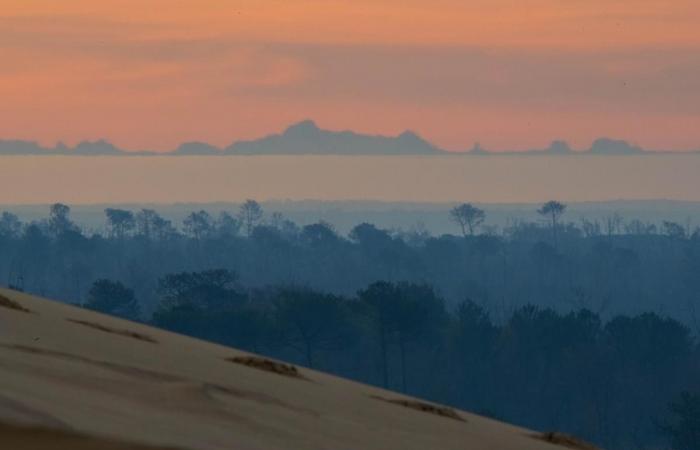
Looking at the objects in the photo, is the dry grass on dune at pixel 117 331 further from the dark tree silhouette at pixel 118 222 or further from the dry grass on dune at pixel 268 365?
the dark tree silhouette at pixel 118 222

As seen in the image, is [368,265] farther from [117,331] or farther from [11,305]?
[11,305]

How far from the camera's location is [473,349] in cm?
8744

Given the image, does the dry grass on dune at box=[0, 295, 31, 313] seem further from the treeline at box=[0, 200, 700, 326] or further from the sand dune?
the treeline at box=[0, 200, 700, 326]

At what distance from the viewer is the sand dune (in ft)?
18.8

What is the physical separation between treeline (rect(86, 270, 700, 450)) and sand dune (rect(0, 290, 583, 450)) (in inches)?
2564

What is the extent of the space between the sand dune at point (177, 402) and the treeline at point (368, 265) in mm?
111878

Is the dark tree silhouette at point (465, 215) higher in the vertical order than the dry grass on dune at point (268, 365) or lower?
higher

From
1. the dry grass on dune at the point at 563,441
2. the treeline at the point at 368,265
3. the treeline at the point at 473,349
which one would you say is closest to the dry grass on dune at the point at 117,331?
the dry grass on dune at the point at 563,441

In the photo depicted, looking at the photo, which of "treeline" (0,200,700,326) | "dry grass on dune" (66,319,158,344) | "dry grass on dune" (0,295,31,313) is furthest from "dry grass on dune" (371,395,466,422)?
"treeline" (0,200,700,326)

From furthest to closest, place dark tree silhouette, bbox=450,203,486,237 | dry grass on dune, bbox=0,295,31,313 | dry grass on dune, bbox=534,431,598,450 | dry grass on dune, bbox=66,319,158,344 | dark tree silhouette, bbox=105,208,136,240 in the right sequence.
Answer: dark tree silhouette, bbox=450,203,486,237
dark tree silhouette, bbox=105,208,136,240
dry grass on dune, bbox=66,319,158,344
dry grass on dune, bbox=0,295,31,313
dry grass on dune, bbox=534,431,598,450

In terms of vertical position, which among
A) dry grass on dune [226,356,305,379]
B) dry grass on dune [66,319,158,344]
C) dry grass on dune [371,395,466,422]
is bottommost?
dry grass on dune [371,395,466,422]

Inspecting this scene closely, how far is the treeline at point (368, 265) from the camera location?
14162 cm

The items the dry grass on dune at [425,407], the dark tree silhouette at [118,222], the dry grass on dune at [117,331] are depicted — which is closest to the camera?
the dry grass on dune at [425,407]

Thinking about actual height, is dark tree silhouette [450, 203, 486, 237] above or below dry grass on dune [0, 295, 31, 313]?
above
